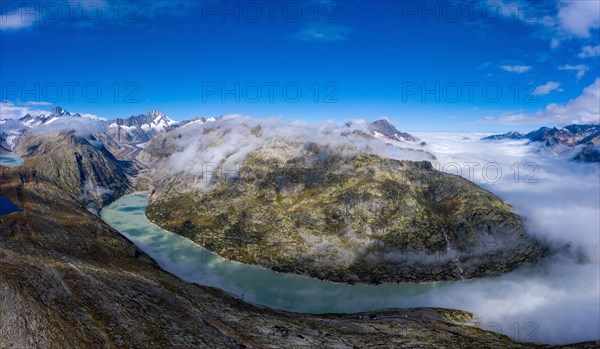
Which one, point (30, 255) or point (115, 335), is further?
point (30, 255)

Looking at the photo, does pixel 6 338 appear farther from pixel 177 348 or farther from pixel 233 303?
pixel 233 303

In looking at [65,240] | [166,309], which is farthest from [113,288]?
[65,240]

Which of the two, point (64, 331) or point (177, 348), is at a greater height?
point (64, 331)

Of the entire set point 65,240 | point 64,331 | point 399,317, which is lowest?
point 399,317

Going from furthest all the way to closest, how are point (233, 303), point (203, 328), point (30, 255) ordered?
point (233, 303) < point (30, 255) < point (203, 328)

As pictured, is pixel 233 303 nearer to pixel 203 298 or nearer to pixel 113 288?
pixel 203 298

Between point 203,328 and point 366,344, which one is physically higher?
point 203,328

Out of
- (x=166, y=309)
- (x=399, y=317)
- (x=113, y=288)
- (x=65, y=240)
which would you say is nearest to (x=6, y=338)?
(x=113, y=288)

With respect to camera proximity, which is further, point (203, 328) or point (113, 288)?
point (113, 288)

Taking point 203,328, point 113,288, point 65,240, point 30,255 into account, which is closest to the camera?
point 203,328
